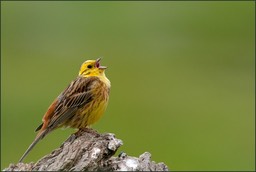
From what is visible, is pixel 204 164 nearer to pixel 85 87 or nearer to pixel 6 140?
pixel 6 140

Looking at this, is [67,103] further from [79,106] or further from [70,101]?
[79,106]

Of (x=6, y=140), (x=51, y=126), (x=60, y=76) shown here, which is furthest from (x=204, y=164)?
(x=51, y=126)

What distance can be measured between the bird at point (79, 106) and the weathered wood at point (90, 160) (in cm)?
177

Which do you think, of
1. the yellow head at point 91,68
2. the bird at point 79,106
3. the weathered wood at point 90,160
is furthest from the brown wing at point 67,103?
the weathered wood at point 90,160

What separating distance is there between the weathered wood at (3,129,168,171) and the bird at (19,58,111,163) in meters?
1.77

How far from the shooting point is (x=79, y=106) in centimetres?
1130

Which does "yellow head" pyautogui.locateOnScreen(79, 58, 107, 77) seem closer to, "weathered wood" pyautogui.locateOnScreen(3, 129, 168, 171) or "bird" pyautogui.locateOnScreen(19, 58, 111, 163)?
"bird" pyautogui.locateOnScreen(19, 58, 111, 163)

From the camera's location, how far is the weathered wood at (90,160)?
8453 millimetres

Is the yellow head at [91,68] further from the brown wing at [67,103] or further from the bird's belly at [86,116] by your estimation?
the bird's belly at [86,116]

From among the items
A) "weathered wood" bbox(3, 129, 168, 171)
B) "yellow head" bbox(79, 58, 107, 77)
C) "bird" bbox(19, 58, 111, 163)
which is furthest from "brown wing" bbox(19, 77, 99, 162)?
"weathered wood" bbox(3, 129, 168, 171)

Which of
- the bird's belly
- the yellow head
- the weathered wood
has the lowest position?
the weathered wood

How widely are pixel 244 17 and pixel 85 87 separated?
3353 centimetres

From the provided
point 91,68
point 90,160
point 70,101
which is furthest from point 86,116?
point 90,160

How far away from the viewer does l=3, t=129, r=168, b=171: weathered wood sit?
845 centimetres
